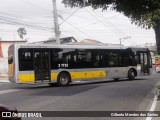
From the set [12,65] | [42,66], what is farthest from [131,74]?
[12,65]

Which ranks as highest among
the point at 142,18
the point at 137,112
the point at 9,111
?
the point at 142,18

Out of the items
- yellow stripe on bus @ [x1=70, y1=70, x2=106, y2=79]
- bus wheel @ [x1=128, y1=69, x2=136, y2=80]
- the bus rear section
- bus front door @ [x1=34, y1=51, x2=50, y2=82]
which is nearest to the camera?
the bus rear section

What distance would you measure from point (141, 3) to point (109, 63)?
15927mm

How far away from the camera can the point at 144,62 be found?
3347cm

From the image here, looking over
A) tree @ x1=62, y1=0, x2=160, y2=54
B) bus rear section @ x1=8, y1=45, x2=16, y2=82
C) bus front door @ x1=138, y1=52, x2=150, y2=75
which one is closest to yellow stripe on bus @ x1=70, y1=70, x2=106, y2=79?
bus rear section @ x1=8, y1=45, x2=16, y2=82

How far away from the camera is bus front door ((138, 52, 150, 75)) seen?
33.1m

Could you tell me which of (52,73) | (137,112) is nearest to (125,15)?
(137,112)

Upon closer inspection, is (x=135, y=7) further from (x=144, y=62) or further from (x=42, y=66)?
(x=144, y=62)

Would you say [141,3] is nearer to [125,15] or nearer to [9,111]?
[125,15]

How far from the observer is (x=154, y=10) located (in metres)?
14.0

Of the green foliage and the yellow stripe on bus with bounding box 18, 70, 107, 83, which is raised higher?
the green foliage

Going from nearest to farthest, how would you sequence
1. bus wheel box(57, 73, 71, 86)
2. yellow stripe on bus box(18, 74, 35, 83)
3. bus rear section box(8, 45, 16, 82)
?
yellow stripe on bus box(18, 74, 35, 83) → bus rear section box(8, 45, 16, 82) → bus wheel box(57, 73, 71, 86)

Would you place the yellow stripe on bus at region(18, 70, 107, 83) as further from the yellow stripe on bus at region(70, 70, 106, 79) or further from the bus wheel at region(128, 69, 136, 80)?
the bus wheel at region(128, 69, 136, 80)

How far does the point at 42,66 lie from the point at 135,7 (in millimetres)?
12284
